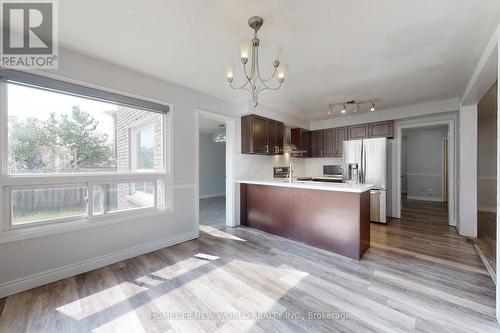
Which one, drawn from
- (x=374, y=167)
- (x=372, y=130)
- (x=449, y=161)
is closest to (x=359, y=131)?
(x=372, y=130)

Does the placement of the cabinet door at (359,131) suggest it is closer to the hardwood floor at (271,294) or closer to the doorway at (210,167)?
the hardwood floor at (271,294)

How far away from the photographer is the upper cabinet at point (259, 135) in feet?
13.8

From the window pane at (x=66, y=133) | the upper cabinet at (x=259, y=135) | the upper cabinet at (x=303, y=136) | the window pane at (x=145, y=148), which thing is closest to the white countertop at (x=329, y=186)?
the upper cabinet at (x=259, y=135)

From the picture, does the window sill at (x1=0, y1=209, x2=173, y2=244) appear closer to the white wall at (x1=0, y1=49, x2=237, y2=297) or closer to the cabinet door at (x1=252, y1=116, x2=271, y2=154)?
the white wall at (x1=0, y1=49, x2=237, y2=297)

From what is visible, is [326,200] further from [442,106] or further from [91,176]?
[442,106]

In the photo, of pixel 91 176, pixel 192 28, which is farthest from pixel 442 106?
pixel 91 176

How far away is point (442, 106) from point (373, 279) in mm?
3966

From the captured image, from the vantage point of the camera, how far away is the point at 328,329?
5.21ft

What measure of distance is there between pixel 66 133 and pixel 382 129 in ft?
18.8

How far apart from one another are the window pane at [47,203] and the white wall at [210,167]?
5.42m

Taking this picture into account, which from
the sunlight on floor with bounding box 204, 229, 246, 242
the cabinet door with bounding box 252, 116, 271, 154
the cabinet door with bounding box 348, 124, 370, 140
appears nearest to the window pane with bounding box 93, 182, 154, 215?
the sunlight on floor with bounding box 204, 229, 246, 242

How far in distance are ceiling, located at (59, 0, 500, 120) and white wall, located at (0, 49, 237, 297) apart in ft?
0.57

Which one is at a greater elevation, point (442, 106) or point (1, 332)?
point (442, 106)

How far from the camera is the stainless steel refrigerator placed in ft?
14.4
